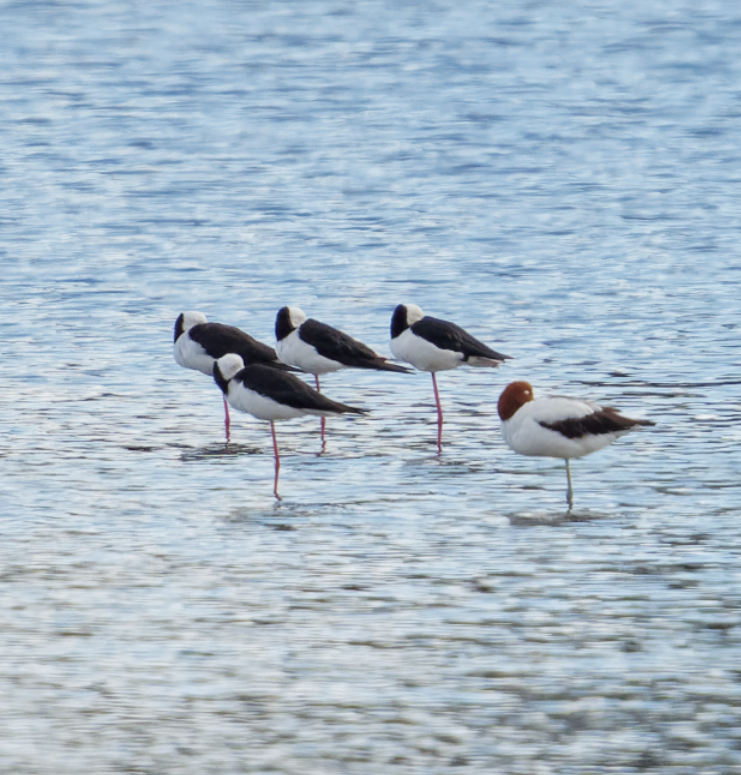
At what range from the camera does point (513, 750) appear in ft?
25.4

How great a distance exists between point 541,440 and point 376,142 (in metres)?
26.4

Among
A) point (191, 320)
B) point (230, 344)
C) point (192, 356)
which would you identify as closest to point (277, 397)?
point (230, 344)

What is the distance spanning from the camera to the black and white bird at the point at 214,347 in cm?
1595

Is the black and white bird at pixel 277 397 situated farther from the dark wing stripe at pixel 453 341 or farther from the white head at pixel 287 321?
the white head at pixel 287 321

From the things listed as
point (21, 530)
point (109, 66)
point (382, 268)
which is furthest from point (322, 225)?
point (109, 66)

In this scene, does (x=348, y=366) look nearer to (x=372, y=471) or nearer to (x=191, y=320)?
(x=191, y=320)

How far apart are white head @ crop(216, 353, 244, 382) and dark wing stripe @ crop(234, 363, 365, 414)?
80 centimetres

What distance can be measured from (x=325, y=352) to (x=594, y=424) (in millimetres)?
3969

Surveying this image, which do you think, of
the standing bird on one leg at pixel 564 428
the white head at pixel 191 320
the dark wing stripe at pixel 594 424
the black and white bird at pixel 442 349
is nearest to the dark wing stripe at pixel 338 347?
the black and white bird at pixel 442 349

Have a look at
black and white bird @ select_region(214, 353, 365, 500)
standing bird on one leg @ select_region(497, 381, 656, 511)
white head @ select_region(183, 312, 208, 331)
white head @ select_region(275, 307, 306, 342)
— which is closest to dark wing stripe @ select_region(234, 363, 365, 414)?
black and white bird @ select_region(214, 353, 365, 500)

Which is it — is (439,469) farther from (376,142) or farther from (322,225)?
(376,142)

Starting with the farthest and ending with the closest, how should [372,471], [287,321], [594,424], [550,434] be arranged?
[287,321] < [372,471] < [594,424] < [550,434]

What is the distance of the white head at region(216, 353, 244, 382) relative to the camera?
1447 cm

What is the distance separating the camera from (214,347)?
16141 mm
